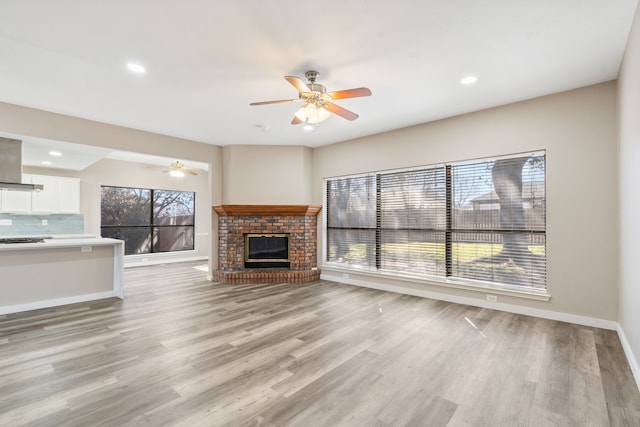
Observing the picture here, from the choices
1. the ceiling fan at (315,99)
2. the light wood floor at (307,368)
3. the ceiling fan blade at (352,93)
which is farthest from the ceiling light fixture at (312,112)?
the light wood floor at (307,368)

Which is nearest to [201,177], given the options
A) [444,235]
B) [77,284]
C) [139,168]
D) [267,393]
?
[139,168]

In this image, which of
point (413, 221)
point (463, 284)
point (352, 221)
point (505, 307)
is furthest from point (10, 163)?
point (505, 307)

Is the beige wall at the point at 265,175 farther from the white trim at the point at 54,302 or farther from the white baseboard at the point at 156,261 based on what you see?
the white baseboard at the point at 156,261

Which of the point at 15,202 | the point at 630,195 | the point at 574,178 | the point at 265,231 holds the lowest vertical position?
the point at 265,231

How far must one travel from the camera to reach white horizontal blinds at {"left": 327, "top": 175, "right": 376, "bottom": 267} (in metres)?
5.68

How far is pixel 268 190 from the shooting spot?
6.20m

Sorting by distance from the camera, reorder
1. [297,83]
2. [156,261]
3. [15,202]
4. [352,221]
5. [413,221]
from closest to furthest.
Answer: [297,83], [413,221], [352,221], [15,202], [156,261]

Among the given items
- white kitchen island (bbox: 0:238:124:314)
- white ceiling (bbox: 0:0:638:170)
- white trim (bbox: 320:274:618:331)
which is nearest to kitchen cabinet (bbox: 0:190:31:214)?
white kitchen island (bbox: 0:238:124:314)

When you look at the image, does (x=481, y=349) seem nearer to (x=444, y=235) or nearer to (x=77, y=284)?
(x=444, y=235)

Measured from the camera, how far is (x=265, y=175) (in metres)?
6.21

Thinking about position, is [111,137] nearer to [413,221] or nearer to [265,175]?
[265,175]

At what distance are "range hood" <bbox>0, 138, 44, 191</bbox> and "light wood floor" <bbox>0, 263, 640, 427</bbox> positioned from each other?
1.86 m

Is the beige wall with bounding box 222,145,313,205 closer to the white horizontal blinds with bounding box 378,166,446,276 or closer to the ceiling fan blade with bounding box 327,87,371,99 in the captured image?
the white horizontal blinds with bounding box 378,166,446,276

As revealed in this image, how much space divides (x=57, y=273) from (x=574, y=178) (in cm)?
698
